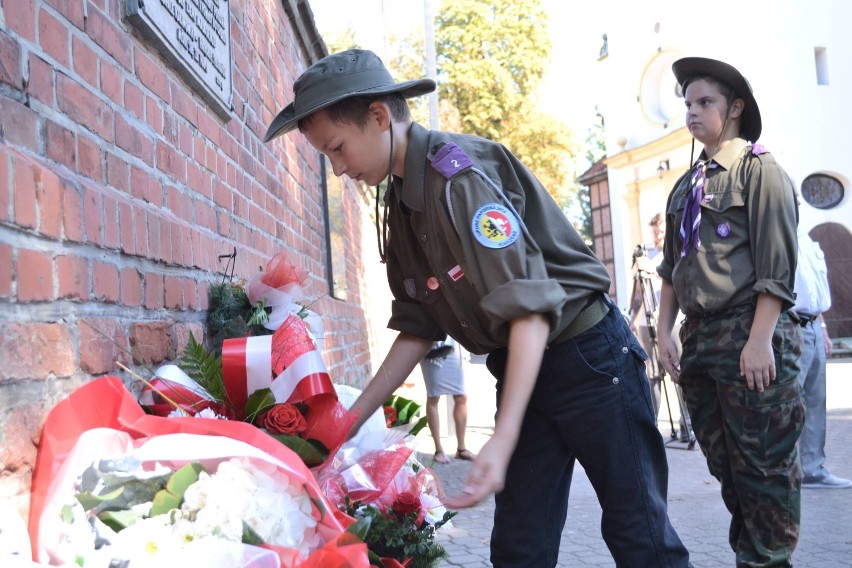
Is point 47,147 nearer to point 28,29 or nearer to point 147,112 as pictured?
point 28,29

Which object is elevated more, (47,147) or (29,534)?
(47,147)

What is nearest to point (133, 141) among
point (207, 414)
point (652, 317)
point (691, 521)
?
point (207, 414)

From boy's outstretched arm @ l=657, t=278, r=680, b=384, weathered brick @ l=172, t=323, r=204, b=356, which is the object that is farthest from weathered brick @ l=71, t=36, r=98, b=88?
boy's outstretched arm @ l=657, t=278, r=680, b=384

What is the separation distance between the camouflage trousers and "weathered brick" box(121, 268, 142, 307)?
82.2 inches

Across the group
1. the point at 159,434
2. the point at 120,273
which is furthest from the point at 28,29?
the point at 159,434

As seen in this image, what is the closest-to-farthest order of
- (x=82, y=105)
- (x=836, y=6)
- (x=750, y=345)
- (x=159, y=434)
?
(x=159, y=434) < (x=82, y=105) < (x=750, y=345) < (x=836, y=6)

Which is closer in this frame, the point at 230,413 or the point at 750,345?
the point at 230,413

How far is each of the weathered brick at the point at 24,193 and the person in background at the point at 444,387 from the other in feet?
20.5

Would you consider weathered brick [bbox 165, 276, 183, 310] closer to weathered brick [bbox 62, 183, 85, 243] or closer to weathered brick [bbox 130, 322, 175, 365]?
weathered brick [bbox 130, 322, 175, 365]

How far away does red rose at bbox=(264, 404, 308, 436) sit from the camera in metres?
2.13

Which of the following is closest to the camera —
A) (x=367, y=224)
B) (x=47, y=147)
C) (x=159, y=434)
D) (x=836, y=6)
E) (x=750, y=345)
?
(x=159, y=434)

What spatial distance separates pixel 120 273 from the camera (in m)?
2.28

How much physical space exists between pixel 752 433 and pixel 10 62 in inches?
104

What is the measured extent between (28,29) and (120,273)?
62 cm
